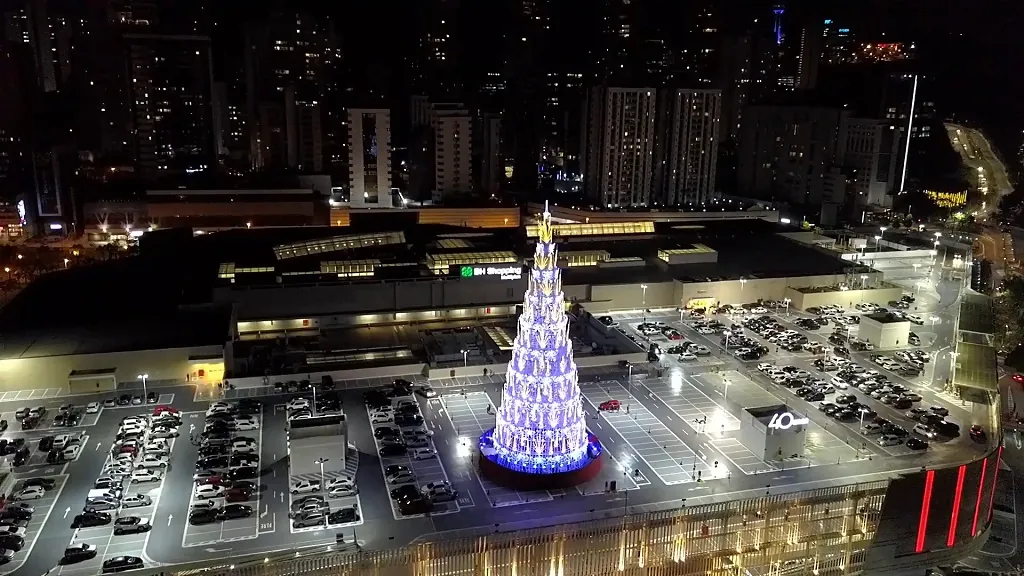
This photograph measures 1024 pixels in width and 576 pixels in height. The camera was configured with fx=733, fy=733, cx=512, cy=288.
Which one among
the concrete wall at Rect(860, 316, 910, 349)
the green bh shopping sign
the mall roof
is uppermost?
the green bh shopping sign

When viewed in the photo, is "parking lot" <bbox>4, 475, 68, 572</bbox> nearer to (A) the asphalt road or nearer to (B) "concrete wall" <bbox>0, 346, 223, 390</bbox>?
(A) the asphalt road

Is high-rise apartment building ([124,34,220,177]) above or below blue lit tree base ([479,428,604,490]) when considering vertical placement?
above

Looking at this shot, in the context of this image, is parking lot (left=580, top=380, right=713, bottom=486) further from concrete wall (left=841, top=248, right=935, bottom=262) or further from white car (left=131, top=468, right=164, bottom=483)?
concrete wall (left=841, top=248, right=935, bottom=262)

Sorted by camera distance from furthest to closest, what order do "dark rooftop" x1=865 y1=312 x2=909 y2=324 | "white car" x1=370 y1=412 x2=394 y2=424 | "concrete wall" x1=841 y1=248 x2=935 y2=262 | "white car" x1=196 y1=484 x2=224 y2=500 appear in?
1. "concrete wall" x1=841 y1=248 x2=935 y2=262
2. "dark rooftop" x1=865 y1=312 x2=909 y2=324
3. "white car" x1=370 y1=412 x2=394 y2=424
4. "white car" x1=196 y1=484 x2=224 y2=500

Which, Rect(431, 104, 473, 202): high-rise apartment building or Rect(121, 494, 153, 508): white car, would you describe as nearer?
Rect(121, 494, 153, 508): white car

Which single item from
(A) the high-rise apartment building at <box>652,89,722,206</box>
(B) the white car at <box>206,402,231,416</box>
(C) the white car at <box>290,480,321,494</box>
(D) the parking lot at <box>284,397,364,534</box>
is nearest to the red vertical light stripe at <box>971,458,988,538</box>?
(D) the parking lot at <box>284,397,364,534</box>

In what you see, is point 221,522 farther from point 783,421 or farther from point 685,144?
point 685,144

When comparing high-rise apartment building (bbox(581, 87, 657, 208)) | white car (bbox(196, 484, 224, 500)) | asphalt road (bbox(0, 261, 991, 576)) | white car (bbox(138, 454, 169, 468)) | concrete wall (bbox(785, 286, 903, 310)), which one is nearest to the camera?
asphalt road (bbox(0, 261, 991, 576))

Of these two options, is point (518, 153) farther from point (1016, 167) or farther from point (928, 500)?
point (928, 500)
